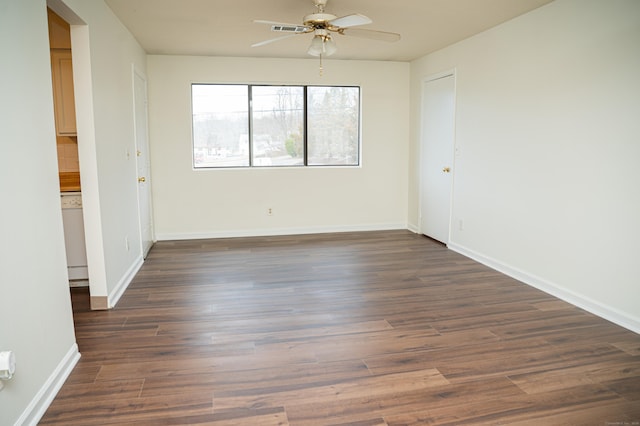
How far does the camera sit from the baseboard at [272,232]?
620 cm

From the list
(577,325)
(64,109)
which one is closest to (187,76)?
(64,109)

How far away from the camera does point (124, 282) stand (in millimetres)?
4066

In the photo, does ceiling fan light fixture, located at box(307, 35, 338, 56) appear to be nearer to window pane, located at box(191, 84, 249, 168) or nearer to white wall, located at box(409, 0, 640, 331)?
white wall, located at box(409, 0, 640, 331)

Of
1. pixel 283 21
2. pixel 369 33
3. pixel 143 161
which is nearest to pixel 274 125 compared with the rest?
pixel 143 161

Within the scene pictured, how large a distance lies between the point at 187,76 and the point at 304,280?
3440mm

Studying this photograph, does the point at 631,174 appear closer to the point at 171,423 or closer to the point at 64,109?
the point at 171,423

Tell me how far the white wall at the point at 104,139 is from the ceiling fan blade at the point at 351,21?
1.82 meters

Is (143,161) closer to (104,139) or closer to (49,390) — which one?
(104,139)

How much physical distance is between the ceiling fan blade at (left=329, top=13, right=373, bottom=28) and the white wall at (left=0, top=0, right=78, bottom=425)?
1.92 metres

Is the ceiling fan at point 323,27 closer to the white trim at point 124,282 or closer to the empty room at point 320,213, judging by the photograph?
the empty room at point 320,213

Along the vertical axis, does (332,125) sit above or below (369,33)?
below

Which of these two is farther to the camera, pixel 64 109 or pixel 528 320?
pixel 64 109

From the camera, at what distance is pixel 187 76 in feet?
19.5

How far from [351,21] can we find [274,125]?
326 cm
